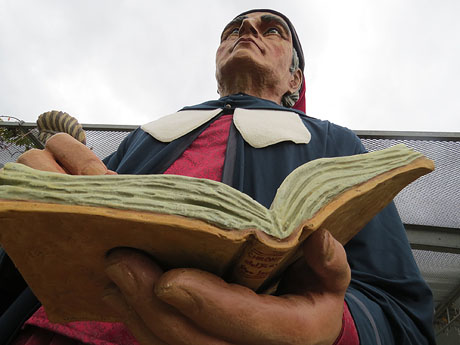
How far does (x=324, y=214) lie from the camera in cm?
47

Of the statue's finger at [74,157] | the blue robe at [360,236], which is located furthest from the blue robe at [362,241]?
the statue's finger at [74,157]

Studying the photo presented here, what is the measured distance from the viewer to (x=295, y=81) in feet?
4.80

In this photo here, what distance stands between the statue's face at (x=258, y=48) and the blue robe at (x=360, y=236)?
193mm

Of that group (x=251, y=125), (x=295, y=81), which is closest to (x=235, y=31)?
(x=295, y=81)

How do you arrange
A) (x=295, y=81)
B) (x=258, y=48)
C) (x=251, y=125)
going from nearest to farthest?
(x=251, y=125) < (x=258, y=48) < (x=295, y=81)

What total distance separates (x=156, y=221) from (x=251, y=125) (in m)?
0.65

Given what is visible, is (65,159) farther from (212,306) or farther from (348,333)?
(348,333)

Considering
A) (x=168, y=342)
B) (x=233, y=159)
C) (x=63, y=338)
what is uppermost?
(x=233, y=159)

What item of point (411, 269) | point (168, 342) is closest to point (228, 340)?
point (168, 342)

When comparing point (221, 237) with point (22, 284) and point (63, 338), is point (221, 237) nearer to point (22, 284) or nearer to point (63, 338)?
point (63, 338)

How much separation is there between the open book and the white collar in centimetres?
44

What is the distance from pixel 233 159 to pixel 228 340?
482 mm

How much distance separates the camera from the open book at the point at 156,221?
0.40 meters

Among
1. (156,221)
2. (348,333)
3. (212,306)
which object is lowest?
(348,333)
